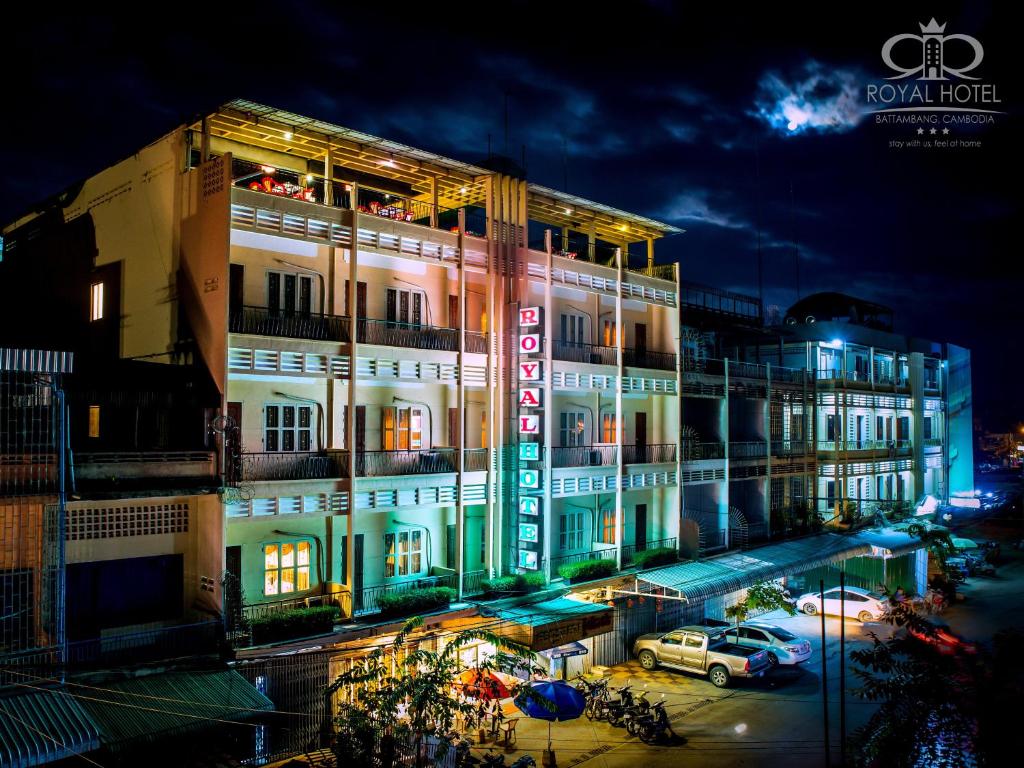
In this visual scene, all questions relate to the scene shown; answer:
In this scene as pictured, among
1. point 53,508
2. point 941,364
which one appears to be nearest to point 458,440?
point 53,508

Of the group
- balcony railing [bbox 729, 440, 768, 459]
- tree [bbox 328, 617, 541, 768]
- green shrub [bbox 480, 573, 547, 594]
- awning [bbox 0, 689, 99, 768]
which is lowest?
tree [bbox 328, 617, 541, 768]

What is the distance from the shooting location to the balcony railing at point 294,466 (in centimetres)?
2054

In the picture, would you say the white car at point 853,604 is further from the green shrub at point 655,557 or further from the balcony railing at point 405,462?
the balcony railing at point 405,462

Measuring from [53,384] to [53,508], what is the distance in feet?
8.31

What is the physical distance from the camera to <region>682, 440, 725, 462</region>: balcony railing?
3272 centimetres

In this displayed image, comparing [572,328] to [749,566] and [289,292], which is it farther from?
[289,292]

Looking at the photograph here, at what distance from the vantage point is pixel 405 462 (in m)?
23.8

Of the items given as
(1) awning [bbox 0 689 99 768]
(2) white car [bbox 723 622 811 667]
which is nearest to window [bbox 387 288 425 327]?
(1) awning [bbox 0 689 99 768]

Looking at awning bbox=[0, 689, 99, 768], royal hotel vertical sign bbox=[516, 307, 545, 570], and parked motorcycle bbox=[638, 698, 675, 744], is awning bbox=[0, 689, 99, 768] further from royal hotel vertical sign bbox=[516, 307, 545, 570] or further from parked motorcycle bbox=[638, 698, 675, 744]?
royal hotel vertical sign bbox=[516, 307, 545, 570]

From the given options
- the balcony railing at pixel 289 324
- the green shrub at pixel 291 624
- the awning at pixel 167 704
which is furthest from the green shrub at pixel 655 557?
the awning at pixel 167 704

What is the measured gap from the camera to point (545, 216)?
98.4ft

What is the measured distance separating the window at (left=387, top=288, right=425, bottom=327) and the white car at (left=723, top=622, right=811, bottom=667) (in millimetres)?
14858

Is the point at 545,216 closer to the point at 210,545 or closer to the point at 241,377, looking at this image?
the point at 241,377

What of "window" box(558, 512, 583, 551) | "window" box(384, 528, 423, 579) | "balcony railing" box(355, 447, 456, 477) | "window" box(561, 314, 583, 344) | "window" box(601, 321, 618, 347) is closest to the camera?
"balcony railing" box(355, 447, 456, 477)
